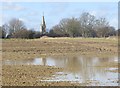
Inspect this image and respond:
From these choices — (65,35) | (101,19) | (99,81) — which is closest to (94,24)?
(101,19)

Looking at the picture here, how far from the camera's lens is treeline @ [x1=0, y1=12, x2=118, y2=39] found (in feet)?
290

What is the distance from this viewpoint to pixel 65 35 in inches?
3792

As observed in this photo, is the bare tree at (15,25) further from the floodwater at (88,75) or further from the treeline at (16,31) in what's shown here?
the floodwater at (88,75)

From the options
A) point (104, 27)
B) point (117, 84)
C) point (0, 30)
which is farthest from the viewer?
point (104, 27)

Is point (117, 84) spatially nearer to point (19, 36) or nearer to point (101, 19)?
point (19, 36)

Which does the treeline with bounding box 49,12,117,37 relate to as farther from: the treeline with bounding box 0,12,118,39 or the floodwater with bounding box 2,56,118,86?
the floodwater with bounding box 2,56,118,86

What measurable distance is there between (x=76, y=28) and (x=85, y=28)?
10.0 feet

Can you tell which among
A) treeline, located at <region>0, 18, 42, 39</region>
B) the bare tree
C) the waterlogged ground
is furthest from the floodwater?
the bare tree

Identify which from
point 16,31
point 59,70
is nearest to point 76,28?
point 16,31

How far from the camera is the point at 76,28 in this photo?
90812 millimetres

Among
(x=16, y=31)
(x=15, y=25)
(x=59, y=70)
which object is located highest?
(x=15, y=25)

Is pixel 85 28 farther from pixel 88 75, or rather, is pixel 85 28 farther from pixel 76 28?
pixel 88 75

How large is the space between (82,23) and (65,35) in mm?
7875

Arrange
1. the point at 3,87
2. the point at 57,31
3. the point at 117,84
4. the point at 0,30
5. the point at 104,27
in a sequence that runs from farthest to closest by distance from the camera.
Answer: the point at 57,31, the point at 104,27, the point at 0,30, the point at 117,84, the point at 3,87
